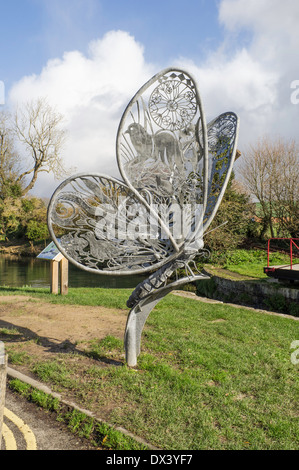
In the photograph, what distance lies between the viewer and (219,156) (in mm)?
5785

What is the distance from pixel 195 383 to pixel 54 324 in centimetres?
405

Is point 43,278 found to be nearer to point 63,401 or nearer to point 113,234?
point 113,234

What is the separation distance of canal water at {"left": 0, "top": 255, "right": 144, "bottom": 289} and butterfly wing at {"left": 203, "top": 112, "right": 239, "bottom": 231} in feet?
39.6

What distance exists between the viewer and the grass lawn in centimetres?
374

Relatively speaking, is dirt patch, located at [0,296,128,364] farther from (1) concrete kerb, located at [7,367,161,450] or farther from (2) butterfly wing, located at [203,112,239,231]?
(2) butterfly wing, located at [203,112,239,231]

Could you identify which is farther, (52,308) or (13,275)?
(13,275)

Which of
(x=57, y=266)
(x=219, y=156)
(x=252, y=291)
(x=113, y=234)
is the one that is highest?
(x=219, y=156)

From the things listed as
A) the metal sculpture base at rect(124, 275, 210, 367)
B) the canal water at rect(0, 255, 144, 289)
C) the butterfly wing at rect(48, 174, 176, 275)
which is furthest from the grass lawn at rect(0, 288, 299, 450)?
the canal water at rect(0, 255, 144, 289)

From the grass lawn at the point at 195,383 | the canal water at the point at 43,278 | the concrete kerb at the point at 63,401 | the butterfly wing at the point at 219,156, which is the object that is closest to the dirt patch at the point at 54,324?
the grass lawn at the point at 195,383

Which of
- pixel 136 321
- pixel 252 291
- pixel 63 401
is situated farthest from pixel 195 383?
pixel 252 291

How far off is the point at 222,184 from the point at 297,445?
3645 millimetres

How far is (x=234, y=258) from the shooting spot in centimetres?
1920
